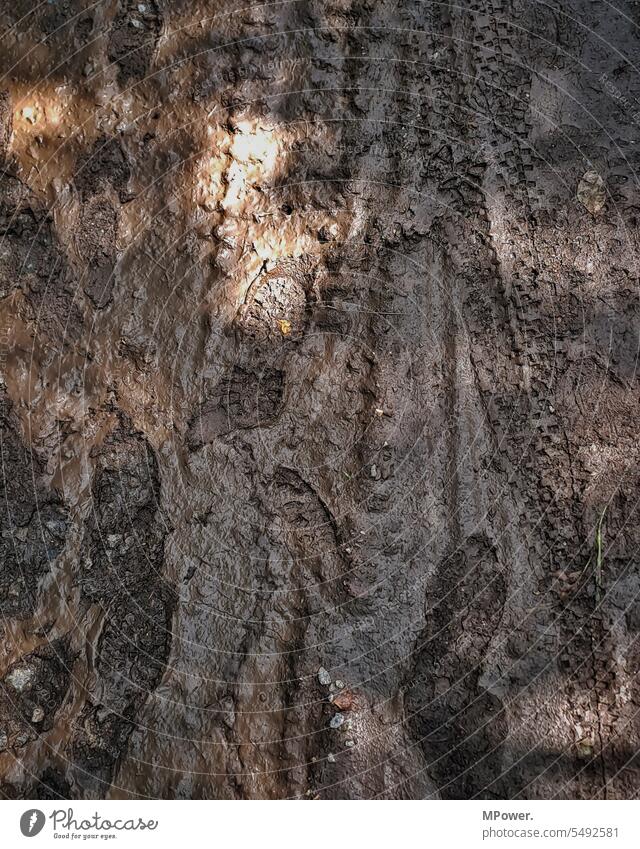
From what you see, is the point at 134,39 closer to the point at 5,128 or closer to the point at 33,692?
the point at 5,128

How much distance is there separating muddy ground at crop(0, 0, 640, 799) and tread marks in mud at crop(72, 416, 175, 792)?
0.6 inches

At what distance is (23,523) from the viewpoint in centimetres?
325

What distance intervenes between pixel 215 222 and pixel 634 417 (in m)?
2.12

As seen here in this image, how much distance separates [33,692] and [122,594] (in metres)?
0.58

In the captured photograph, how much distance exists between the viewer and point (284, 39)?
133 inches

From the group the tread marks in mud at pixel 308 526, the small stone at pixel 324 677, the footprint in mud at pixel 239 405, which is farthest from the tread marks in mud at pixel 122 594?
the small stone at pixel 324 677

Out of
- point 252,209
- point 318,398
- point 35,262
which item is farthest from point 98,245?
point 318,398
